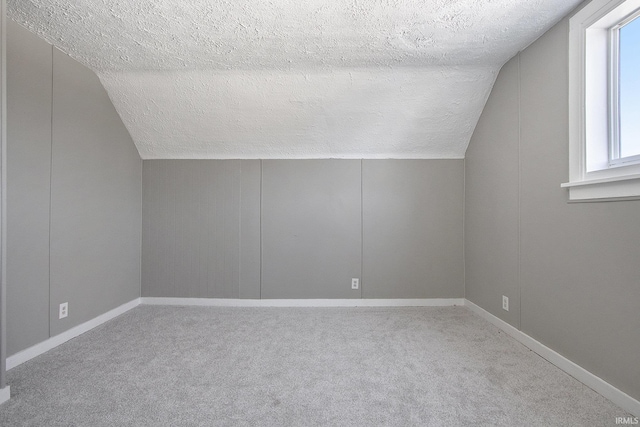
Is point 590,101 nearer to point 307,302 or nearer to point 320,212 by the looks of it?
point 320,212

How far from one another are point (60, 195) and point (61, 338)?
1.05 m

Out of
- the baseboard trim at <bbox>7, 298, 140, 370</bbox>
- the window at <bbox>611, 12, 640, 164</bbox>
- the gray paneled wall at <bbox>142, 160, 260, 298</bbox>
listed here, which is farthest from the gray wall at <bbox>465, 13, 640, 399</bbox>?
the baseboard trim at <bbox>7, 298, 140, 370</bbox>

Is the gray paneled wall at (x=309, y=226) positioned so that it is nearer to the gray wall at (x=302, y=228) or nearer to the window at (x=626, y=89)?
the gray wall at (x=302, y=228)

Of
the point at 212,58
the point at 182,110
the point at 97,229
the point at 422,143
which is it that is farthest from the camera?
the point at 422,143

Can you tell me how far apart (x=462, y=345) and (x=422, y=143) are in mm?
1916

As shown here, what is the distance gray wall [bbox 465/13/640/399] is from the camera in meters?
1.50

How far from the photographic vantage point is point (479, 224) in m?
2.85

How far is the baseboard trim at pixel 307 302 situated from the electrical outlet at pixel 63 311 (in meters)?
0.96

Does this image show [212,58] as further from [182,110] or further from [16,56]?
[16,56]

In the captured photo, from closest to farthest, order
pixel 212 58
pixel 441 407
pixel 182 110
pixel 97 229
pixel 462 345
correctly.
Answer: pixel 441 407 → pixel 462 345 → pixel 212 58 → pixel 97 229 → pixel 182 110

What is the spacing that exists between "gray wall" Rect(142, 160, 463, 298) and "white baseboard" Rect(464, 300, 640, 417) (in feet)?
2.89

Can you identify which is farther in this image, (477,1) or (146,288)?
(146,288)

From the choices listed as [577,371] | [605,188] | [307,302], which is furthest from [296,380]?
[605,188]

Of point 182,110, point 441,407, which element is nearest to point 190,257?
point 182,110
